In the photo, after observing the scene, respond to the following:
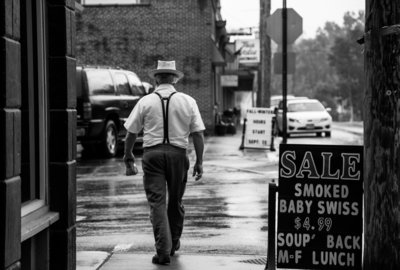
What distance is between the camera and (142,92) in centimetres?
1895

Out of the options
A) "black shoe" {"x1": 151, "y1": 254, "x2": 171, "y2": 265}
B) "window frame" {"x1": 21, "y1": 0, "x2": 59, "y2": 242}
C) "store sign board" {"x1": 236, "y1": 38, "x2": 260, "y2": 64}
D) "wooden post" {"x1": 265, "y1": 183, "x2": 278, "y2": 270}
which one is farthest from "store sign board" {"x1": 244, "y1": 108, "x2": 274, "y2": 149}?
"store sign board" {"x1": 236, "y1": 38, "x2": 260, "y2": 64}

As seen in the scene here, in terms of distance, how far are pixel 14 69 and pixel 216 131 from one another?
24848 millimetres

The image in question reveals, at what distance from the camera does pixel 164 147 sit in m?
6.30

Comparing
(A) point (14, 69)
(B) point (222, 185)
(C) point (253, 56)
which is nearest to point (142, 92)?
(B) point (222, 185)

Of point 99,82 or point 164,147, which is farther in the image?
point 99,82


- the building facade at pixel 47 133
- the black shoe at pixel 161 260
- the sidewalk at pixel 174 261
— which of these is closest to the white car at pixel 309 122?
the sidewalk at pixel 174 261

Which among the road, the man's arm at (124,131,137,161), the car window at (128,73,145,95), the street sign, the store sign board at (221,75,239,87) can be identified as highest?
the street sign

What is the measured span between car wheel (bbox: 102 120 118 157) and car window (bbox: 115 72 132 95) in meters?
0.96

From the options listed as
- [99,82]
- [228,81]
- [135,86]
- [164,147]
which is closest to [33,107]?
[164,147]

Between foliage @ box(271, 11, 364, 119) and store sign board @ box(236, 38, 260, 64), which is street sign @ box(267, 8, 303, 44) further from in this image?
foliage @ box(271, 11, 364, 119)

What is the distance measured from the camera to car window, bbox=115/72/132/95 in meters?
17.6

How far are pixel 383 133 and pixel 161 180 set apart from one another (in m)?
2.13

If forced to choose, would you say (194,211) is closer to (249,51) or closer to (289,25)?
(289,25)

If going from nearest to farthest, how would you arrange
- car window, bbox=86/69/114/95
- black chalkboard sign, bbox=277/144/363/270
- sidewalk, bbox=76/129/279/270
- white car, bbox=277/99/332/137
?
black chalkboard sign, bbox=277/144/363/270, sidewalk, bbox=76/129/279/270, car window, bbox=86/69/114/95, white car, bbox=277/99/332/137
